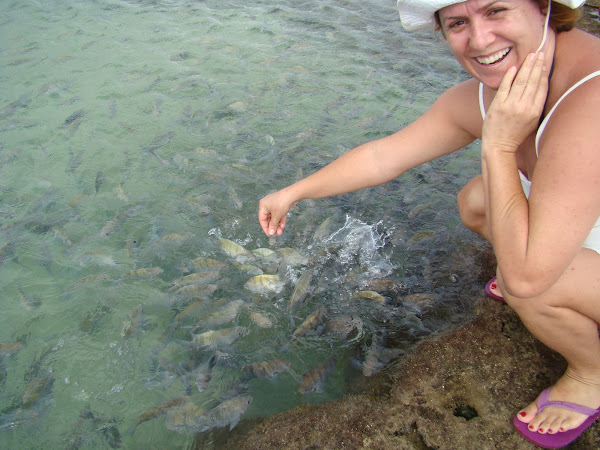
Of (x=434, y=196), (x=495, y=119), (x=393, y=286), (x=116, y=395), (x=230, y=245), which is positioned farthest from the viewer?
(x=434, y=196)

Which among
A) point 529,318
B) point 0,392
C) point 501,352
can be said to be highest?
point 529,318

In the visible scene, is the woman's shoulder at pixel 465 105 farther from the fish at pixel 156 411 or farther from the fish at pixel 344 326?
the fish at pixel 156 411

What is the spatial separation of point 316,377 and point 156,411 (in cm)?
96

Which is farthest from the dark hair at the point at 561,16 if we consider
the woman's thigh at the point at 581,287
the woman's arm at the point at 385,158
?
the woman's thigh at the point at 581,287

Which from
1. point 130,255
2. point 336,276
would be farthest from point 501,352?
point 130,255

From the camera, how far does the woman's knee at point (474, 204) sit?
264cm

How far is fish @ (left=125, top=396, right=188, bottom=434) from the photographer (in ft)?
8.77

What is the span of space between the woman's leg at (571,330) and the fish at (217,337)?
1726 millimetres

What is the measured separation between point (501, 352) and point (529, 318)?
→ 509 mm

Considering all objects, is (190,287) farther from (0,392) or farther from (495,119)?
(495,119)

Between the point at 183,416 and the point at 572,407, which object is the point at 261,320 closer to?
the point at 183,416

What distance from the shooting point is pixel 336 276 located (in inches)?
139

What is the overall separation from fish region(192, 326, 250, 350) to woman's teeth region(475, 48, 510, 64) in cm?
218

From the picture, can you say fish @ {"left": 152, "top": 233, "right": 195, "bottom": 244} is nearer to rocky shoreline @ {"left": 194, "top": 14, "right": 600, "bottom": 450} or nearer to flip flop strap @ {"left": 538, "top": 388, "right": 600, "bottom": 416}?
rocky shoreline @ {"left": 194, "top": 14, "right": 600, "bottom": 450}
